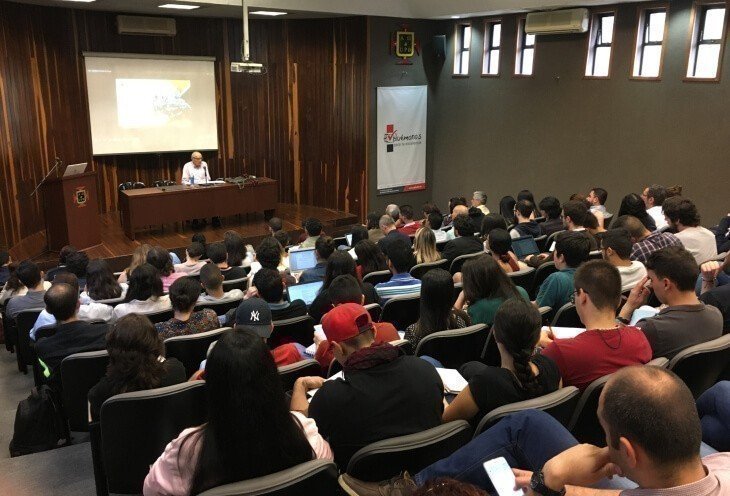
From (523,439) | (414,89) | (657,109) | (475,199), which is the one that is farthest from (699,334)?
(414,89)

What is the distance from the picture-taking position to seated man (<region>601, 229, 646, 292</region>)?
3.89m

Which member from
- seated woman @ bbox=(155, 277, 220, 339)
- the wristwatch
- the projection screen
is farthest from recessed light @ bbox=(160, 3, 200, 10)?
the wristwatch

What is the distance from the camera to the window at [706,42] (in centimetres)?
723

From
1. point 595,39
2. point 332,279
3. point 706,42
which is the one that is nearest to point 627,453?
point 332,279

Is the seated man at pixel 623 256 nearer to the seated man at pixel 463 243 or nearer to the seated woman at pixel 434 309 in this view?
the seated woman at pixel 434 309

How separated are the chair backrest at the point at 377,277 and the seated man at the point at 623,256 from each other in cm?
160

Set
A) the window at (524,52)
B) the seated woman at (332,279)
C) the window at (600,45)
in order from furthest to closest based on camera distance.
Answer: the window at (524,52) < the window at (600,45) < the seated woman at (332,279)

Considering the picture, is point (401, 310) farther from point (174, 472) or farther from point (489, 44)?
point (489, 44)

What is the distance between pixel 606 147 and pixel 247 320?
6.98 metres

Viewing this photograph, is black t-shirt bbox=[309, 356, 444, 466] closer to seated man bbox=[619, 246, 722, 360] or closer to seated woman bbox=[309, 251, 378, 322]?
seated man bbox=[619, 246, 722, 360]

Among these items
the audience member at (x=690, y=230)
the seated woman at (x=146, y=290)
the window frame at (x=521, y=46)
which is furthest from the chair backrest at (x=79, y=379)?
the window frame at (x=521, y=46)

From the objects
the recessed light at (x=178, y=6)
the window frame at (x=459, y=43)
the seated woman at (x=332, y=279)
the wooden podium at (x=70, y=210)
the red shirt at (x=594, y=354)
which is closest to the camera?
the red shirt at (x=594, y=354)

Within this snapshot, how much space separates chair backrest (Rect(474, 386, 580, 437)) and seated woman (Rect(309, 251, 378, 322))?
2.00m

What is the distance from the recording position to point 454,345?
306 centimetres
